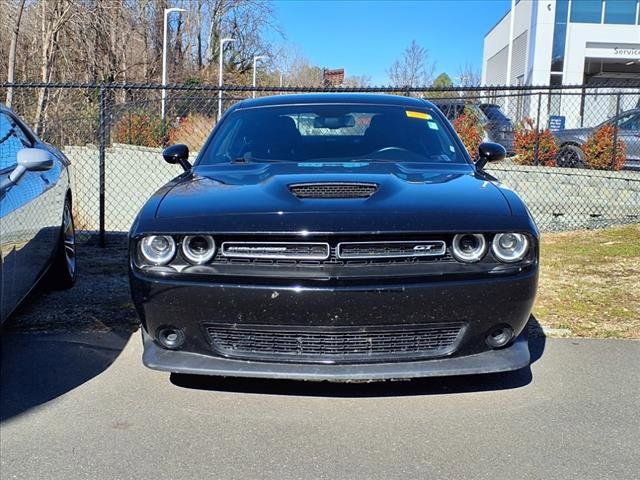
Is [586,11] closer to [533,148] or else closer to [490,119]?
[490,119]

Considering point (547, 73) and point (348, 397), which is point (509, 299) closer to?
point (348, 397)

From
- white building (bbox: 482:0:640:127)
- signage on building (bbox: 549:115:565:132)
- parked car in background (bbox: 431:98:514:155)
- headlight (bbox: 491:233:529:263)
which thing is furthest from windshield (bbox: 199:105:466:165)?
white building (bbox: 482:0:640:127)

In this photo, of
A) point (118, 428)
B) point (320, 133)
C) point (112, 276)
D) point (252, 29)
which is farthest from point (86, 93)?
point (252, 29)

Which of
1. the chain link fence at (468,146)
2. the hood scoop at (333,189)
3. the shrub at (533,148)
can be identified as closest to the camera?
the hood scoop at (333,189)

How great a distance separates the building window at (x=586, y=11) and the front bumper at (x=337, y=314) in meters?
28.7

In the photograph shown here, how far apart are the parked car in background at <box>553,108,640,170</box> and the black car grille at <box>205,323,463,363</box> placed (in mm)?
9992

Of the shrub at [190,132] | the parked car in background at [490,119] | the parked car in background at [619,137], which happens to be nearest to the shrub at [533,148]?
the parked car in background at [490,119]

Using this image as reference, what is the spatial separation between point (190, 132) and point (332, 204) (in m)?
12.8

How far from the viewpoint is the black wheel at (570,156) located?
43.2 ft

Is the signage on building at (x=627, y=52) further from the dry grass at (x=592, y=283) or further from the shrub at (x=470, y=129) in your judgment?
Answer: the dry grass at (x=592, y=283)

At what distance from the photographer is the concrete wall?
32.4ft

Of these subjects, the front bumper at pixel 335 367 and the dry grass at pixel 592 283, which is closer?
the front bumper at pixel 335 367

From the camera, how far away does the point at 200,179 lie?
3912 millimetres

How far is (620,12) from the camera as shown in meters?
28.3
